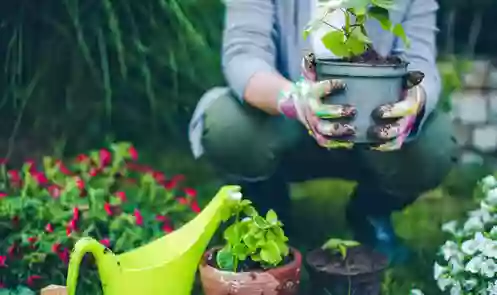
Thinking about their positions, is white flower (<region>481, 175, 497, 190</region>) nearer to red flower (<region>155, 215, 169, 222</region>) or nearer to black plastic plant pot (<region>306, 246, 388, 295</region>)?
black plastic plant pot (<region>306, 246, 388, 295</region>)

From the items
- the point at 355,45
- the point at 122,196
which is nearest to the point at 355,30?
the point at 355,45

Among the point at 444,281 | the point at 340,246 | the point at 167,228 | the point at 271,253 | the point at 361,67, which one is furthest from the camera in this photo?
the point at 167,228

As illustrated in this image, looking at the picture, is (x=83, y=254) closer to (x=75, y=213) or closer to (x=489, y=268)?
(x=75, y=213)

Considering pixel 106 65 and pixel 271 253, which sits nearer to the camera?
pixel 271 253

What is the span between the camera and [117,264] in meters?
1.93

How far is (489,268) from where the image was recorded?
6.27ft

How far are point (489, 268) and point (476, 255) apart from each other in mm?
51

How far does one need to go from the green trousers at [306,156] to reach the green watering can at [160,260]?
0.20m

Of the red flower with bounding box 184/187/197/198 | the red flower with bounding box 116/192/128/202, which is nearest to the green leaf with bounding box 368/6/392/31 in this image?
the red flower with bounding box 184/187/197/198

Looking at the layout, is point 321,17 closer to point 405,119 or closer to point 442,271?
point 405,119

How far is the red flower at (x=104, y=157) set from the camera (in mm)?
2248

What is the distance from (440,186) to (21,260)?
1.14 metres

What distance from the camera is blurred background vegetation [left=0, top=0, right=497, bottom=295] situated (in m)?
2.23

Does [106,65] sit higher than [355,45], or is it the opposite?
[355,45]
